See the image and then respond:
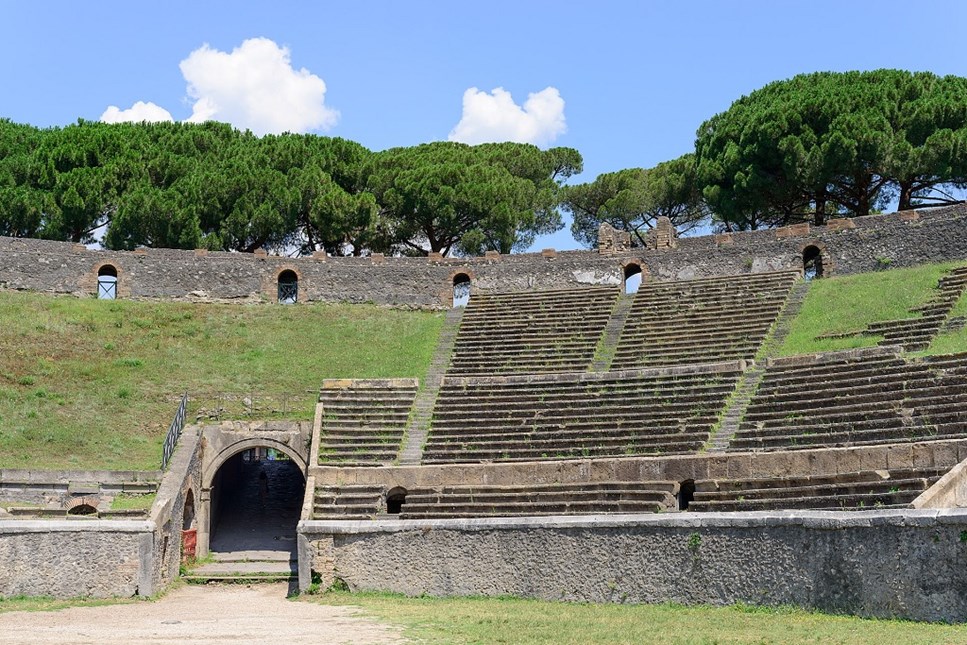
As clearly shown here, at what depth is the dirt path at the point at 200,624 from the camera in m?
12.8

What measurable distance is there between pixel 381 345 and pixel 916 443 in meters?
17.9

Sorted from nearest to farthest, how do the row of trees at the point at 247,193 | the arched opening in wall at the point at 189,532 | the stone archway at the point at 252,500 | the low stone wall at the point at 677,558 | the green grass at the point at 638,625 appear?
1. the green grass at the point at 638,625
2. the low stone wall at the point at 677,558
3. the arched opening in wall at the point at 189,532
4. the stone archway at the point at 252,500
5. the row of trees at the point at 247,193

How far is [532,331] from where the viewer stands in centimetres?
3309

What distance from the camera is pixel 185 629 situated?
14.1 m

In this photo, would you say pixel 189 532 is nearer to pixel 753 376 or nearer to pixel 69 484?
pixel 69 484

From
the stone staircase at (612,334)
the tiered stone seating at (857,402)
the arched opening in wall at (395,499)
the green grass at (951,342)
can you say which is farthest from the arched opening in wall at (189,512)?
the green grass at (951,342)

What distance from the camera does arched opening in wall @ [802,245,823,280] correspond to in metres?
34.9

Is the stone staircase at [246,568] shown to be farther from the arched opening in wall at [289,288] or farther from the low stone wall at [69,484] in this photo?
the arched opening in wall at [289,288]

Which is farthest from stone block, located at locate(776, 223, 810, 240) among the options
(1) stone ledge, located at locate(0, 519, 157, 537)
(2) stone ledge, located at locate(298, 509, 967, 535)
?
(1) stone ledge, located at locate(0, 519, 157, 537)

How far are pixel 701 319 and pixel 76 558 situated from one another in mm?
19447

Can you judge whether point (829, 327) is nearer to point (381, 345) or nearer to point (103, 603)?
point (381, 345)

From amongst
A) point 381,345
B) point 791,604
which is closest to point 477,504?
point 791,604

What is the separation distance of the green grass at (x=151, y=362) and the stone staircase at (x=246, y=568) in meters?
2.83

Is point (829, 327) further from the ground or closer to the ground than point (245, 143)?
closer to the ground
